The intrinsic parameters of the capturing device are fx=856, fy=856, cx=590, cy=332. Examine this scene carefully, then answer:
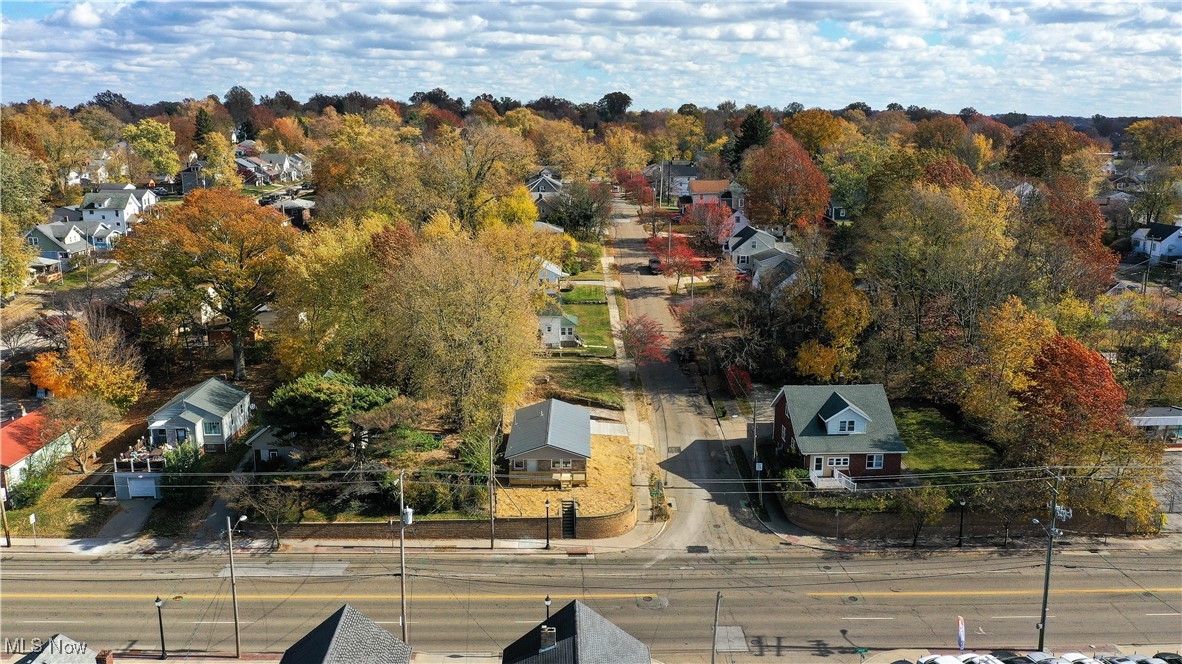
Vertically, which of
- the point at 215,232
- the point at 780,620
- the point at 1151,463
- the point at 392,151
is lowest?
the point at 780,620

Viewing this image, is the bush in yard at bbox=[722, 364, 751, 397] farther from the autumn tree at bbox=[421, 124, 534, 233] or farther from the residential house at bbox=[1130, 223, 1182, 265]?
the residential house at bbox=[1130, 223, 1182, 265]

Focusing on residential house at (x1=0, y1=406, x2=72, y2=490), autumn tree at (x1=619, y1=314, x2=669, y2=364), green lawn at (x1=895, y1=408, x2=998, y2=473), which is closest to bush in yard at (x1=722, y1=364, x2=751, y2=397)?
autumn tree at (x1=619, y1=314, x2=669, y2=364)

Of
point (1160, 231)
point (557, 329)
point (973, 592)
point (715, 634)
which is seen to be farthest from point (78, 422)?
point (1160, 231)

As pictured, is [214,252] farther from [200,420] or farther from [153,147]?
[153,147]

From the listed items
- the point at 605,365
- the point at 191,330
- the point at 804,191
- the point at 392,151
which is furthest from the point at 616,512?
the point at 804,191

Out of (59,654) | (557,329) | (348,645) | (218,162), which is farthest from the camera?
(218,162)

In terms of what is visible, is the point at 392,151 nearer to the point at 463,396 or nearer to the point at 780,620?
the point at 463,396
